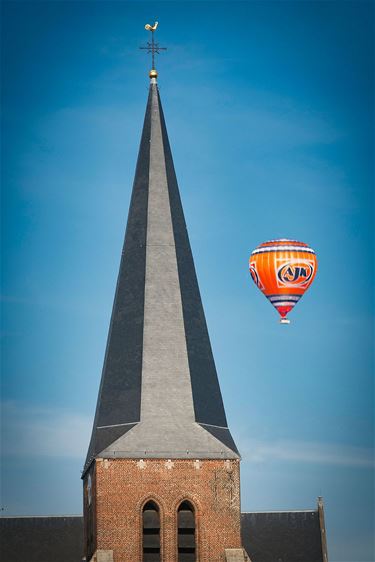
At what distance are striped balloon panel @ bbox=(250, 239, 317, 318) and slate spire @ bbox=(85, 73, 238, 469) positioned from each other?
4.63 meters

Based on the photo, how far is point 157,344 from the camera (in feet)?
217

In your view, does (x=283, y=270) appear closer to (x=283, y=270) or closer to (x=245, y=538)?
(x=283, y=270)

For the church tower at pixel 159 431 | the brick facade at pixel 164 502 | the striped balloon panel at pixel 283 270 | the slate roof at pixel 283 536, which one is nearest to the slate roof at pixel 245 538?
the slate roof at pixel 283 536

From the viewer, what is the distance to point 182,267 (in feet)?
224

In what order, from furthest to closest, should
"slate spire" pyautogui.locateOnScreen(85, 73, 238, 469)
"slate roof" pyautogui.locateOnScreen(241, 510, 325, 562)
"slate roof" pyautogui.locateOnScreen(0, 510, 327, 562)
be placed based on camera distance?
1. "slate roof" pyautogui.locateOnScreen(241, 510, 325, 562)
2. "slate roof" pyautogui.locateOnScreen(0, 510, 327, 562)
3. "slate spire" pyautogui.locateOnScreen(85, 73, 238, 469)

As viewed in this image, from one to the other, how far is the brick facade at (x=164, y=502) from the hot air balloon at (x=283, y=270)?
1056 centimetres

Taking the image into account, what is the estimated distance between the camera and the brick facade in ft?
209

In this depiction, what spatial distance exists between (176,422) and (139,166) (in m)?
12.0

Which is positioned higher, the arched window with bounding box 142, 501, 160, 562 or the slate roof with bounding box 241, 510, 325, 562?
the slate roof with bounding box 241, 510, 325, 562

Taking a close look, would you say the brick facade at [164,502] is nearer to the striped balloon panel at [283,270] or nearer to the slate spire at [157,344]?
the slate spire at [157,344]

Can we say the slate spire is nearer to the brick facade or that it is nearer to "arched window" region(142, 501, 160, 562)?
the brick facade

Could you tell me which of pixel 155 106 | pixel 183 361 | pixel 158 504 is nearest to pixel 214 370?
pixel 183 361

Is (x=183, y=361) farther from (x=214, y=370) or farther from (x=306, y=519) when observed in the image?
(x=306, y=519)

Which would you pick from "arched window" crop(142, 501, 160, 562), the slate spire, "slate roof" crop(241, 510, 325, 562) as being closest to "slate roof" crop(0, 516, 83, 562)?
"slate roof" crop(241, 510, 325, 562)
